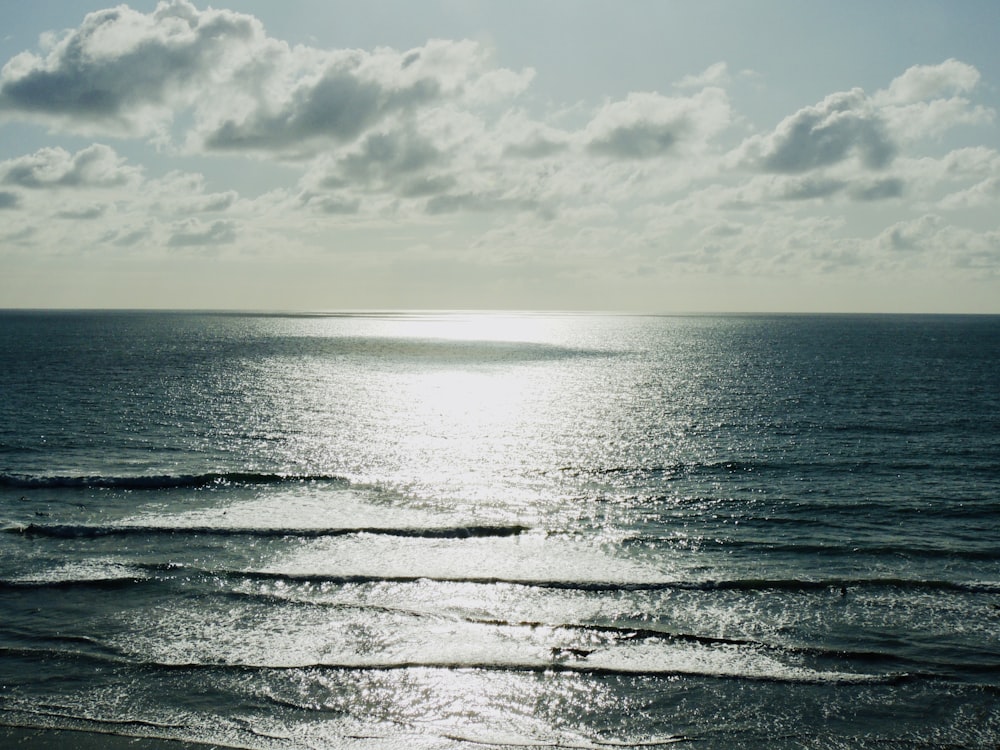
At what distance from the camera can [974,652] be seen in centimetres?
2312

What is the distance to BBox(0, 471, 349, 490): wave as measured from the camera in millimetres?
43250

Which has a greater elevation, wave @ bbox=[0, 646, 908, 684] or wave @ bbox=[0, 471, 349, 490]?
wave @ bbox=[0, 471, 349, 490]

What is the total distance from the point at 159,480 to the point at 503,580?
2452cm

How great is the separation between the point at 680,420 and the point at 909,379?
4742 centimetres

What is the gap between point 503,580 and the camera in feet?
96.3

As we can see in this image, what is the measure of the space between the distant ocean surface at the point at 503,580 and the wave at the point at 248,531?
17cm

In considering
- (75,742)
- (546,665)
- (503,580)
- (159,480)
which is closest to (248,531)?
(159,480)

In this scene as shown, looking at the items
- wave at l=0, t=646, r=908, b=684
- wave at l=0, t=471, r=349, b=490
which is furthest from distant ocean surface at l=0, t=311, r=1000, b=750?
wave at l=0, t=471, r=349, b=490

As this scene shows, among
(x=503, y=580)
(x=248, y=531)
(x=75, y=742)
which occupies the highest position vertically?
(x=248, y=531)

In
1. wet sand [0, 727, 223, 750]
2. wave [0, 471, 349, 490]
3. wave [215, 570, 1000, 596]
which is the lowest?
wet sand [0, 727, 223, 750]

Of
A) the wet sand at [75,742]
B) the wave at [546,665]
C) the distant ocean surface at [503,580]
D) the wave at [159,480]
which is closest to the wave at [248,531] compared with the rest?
the distant ocean surface at [503,580]

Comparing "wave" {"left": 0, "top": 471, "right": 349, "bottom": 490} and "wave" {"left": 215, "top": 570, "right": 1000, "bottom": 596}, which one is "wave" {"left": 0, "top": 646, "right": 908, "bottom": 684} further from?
"wave" {"left": 0, "top": 471, "right": 349, "bottom": 490}

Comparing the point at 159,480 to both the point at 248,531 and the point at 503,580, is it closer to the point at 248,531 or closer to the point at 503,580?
the point at 248,531

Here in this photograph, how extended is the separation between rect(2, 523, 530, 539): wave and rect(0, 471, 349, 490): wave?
25.6ft
